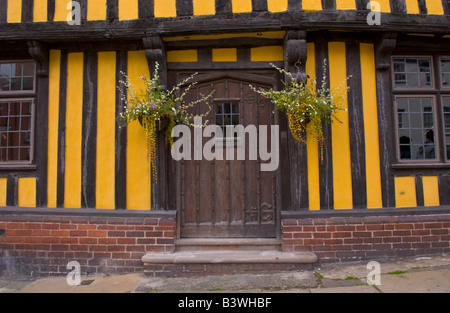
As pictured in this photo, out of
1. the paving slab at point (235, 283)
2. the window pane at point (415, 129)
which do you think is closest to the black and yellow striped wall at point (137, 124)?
the window pane at point (415, 129)

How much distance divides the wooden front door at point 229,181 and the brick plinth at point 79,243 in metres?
0.51

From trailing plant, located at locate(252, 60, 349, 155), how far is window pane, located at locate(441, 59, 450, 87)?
164 centimetres

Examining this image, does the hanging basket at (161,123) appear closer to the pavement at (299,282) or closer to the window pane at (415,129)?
the pavement at (299,282)

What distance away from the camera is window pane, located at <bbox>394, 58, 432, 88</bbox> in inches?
186

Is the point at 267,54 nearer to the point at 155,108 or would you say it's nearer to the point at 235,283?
the point at 155,108

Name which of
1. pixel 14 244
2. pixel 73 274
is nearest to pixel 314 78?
pixel 73 274

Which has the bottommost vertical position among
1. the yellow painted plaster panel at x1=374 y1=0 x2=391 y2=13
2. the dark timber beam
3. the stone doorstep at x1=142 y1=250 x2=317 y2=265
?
the stone doorstep at x1=142 y1=250 x2=317 y2=265

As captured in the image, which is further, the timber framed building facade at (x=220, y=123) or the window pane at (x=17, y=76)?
the window pane at (x=17, y=76)

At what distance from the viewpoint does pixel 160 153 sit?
4555 mm

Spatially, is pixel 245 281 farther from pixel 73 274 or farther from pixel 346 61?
pixel 346 61

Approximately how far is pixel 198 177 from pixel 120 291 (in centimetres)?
184

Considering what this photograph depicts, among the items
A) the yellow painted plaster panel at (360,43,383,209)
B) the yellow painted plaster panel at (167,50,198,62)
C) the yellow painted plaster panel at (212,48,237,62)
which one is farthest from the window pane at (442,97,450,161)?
the yellow painted plaster panel at (167,50,198,62)

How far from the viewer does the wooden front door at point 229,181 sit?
4621 millimetres

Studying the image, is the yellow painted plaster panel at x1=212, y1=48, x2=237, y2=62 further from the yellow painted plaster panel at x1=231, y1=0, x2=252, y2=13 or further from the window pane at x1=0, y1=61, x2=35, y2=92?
the window pane at x1=0, y1=61, x2=35, y2=92
